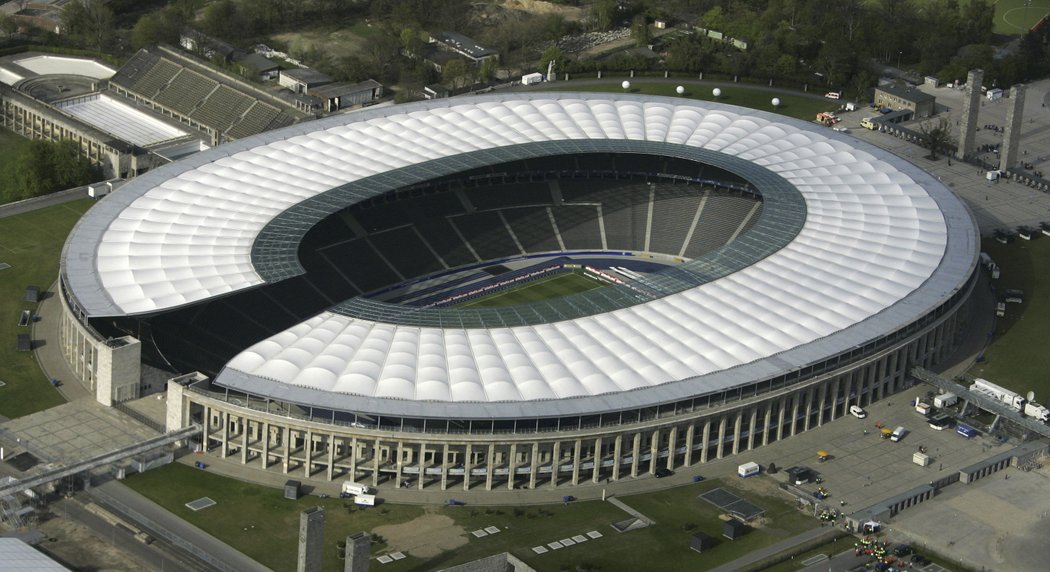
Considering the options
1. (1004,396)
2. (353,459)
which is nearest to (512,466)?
(353,459)

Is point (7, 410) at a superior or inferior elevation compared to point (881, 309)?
inferior

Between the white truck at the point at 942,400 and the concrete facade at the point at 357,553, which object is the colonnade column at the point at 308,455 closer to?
the concrete facade at the point at 357,553

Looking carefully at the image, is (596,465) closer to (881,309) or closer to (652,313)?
(652,313)

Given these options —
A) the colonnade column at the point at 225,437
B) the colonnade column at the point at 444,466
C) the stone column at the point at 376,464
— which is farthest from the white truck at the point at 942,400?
the colonnade column at the point at 225,437

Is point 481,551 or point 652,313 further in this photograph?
point 652,313

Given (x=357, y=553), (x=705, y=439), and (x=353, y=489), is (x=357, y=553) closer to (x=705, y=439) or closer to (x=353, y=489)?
(x=353, y=489)

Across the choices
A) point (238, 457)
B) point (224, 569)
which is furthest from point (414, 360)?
point (224, 569)

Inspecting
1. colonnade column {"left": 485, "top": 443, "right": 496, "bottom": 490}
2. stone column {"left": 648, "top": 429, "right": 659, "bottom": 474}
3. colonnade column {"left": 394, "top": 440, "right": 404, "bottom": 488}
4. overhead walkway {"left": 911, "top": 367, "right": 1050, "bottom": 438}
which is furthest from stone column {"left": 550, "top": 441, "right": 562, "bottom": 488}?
overhead walkway {"left": 911, "top": 367, "right": 1050, "bottom": 438}
